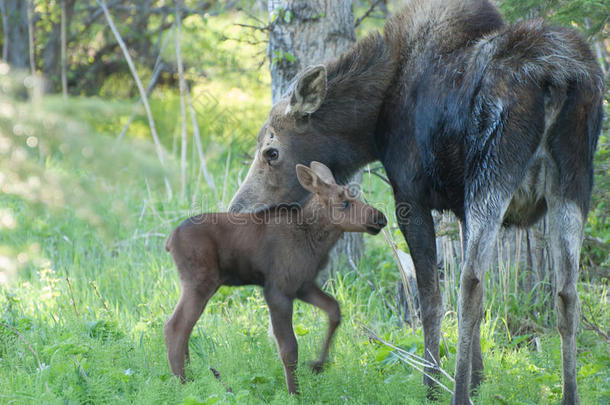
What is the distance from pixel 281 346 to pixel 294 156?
1.41 meters

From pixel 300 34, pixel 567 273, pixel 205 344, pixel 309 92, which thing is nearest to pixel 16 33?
Result: pixel 300 34

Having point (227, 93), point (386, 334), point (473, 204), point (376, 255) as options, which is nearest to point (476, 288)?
point (473, 204)

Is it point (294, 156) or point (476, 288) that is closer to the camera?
point (476, 288)

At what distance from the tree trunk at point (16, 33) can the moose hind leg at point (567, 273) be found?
9110mm

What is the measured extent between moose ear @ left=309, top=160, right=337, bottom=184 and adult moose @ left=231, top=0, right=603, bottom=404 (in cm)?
23

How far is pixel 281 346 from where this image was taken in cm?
416

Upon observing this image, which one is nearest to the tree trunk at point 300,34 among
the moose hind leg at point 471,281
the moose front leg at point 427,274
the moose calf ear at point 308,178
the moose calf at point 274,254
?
the moose calf ear at point 308,178

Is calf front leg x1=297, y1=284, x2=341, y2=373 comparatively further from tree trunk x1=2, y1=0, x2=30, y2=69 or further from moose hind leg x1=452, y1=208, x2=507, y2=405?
tree trunk x1=2, y1=0, x2=30, y2=69

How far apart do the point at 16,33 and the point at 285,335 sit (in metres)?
8.50

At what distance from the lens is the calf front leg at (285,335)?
4113 mm

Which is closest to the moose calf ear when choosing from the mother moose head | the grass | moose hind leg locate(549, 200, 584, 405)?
the mother moose head

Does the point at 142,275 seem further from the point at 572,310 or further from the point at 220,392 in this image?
the point at 572,310

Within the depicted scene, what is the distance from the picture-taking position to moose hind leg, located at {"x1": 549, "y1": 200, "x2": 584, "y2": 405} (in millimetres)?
3725

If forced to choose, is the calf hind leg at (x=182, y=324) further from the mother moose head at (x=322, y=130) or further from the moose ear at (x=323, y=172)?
the moose ear at (x=323, y=172)
